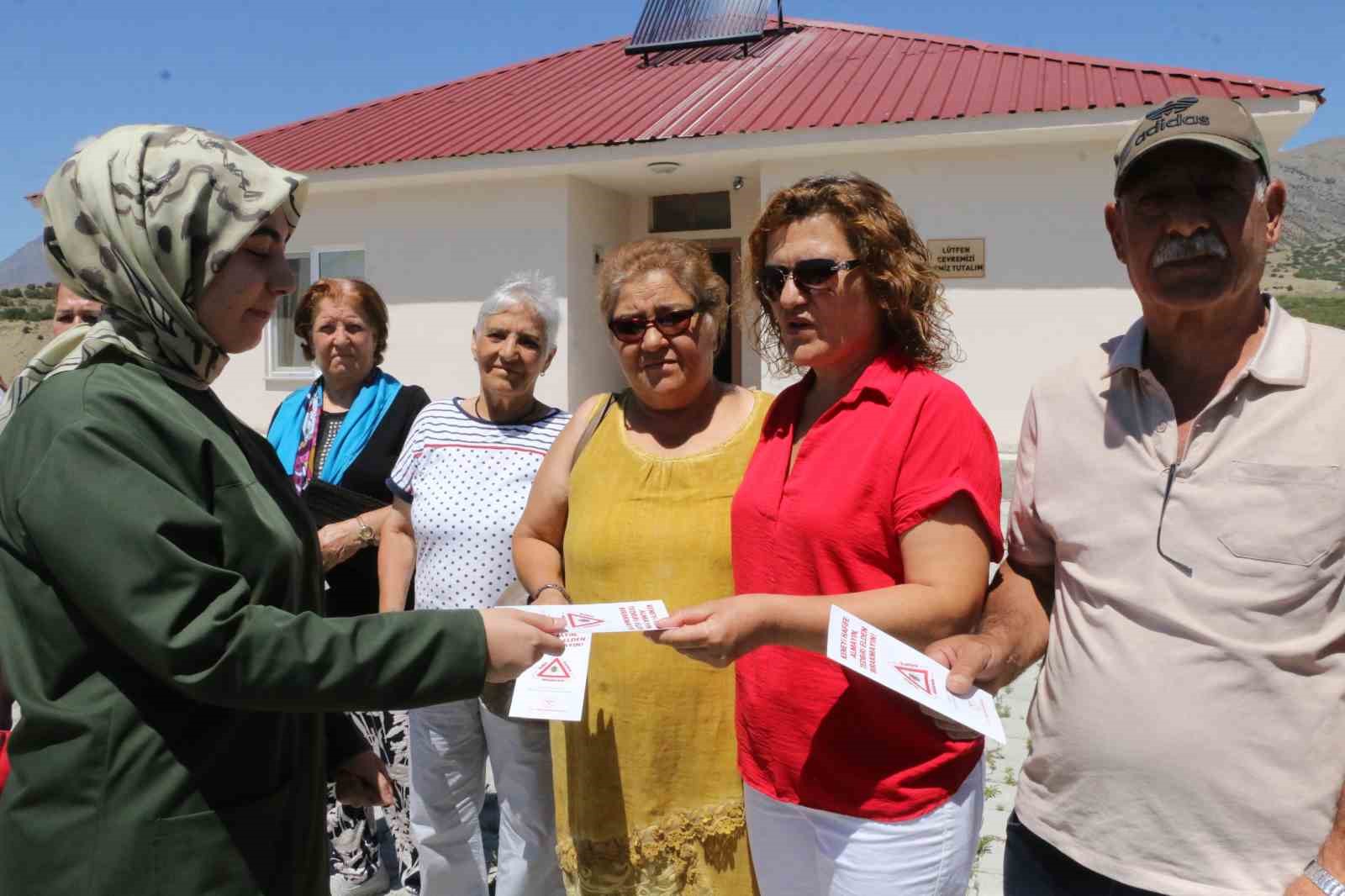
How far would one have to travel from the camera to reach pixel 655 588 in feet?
8.22

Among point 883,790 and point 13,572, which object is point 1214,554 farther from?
point 13,572

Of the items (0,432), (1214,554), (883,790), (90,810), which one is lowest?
(883,790)

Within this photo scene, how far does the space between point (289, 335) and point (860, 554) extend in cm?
1248

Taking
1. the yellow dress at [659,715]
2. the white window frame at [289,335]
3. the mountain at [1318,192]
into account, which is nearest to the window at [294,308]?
the white window frame at [289,335]

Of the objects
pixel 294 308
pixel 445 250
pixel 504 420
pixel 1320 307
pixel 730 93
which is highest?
pixel 730 93

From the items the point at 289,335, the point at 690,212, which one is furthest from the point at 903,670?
the point at 289,335

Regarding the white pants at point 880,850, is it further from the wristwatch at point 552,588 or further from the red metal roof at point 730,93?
the red metal roof at point 730,93

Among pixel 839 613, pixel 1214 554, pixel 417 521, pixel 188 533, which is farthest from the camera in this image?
pixel 417 521

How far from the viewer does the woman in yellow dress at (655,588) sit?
2.51 m

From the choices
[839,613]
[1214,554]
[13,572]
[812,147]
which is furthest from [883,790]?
[812,147]

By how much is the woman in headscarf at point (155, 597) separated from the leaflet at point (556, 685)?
8.1 inches

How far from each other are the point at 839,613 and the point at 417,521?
1.93 metres

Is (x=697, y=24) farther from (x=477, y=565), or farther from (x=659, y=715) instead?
(x=659, y=715)

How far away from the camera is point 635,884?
254 cm
